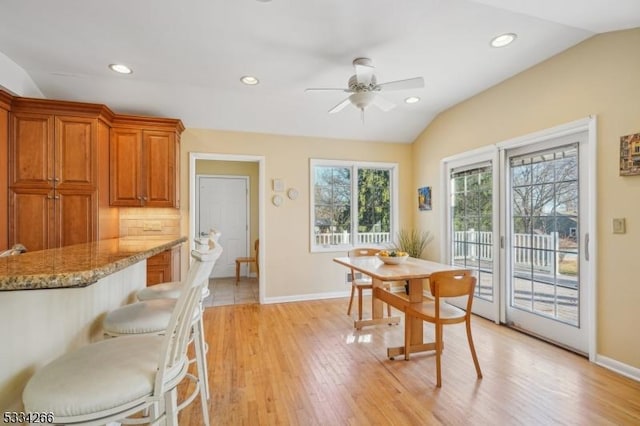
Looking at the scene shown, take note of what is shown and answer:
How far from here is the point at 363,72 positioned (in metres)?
2.56

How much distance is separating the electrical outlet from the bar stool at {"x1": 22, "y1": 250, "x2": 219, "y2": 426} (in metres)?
3.06

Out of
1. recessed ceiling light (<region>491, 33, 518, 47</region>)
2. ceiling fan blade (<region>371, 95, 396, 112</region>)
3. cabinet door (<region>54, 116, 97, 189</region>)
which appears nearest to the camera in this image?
recessed ceiling light (<region>491, 33, 518, 47</region>)

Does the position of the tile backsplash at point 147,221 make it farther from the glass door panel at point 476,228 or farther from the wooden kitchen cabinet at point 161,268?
the glass door panel at point 476,228

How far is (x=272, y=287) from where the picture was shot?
4.40 metres

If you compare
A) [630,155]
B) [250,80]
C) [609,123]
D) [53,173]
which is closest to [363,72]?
[250,80]

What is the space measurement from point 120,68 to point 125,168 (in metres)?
1.11

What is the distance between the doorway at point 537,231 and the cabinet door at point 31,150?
4.18 m

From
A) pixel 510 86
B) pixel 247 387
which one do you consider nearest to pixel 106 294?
pixel 247 387

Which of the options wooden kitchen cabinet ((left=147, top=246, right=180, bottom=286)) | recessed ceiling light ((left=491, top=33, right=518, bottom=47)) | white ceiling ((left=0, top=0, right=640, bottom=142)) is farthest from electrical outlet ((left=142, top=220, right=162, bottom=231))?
recessed ceiling light ((left=491, top=33, right=518, bottom=47))

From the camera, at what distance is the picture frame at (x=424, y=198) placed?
184 inches

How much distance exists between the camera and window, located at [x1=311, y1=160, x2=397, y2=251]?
186 inches

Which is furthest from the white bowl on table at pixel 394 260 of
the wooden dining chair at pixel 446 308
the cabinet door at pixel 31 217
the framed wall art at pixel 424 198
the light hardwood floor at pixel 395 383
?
the cabinet door at pixel 31 217

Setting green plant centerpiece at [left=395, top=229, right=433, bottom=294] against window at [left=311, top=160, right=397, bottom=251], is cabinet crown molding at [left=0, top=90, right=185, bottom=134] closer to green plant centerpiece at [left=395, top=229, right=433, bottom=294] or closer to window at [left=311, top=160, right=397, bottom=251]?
window at [left=311, top=160, right=397, bottom=251]

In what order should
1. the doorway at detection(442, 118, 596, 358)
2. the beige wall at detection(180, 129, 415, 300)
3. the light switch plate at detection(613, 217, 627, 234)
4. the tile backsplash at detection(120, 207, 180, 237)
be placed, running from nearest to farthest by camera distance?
the light switch plate at detection(613, 217, 627, 234)
the doorway at detection(442, 118, 596, 358)
the tile backsplash at detection(120, 207, 180, 237)
the beige wall at detection(180, 129, 415, 300)
